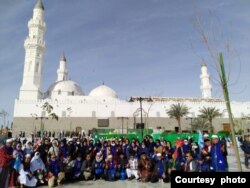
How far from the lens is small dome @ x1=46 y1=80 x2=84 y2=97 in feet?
159

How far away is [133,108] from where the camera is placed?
155 feet

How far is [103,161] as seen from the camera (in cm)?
862

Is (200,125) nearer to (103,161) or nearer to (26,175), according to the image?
(103,161)

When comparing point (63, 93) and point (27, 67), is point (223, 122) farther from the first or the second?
point (27, 67)

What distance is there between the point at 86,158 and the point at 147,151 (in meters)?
2.30

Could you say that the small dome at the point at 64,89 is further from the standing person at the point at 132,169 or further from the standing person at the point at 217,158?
the standing person at the point at 217,158

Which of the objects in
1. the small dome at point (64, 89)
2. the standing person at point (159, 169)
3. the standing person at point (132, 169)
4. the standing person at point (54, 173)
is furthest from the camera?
the small dome at point (64, 89)

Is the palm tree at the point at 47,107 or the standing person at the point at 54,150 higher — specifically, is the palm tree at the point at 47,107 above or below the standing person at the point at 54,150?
above

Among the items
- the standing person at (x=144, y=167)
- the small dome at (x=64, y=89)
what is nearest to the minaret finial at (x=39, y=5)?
the small dome at (x=64, y=89)

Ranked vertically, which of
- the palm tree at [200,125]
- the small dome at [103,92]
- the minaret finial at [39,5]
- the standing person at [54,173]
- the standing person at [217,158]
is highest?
the minaret finial at [39,5]

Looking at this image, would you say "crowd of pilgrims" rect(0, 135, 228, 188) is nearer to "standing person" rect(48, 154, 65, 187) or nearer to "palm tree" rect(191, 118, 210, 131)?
"standing person" rect(48, 154, 65, 187)

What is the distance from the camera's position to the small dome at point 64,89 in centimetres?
4841

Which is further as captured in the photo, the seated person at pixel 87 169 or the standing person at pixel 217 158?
the seated person at pixel 87 169

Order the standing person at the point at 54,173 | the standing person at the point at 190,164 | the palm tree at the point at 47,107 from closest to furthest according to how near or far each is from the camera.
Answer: the standing person at the point at 54,173, the standing person at the point at 190,164, the palm tree at the point at 47,107
